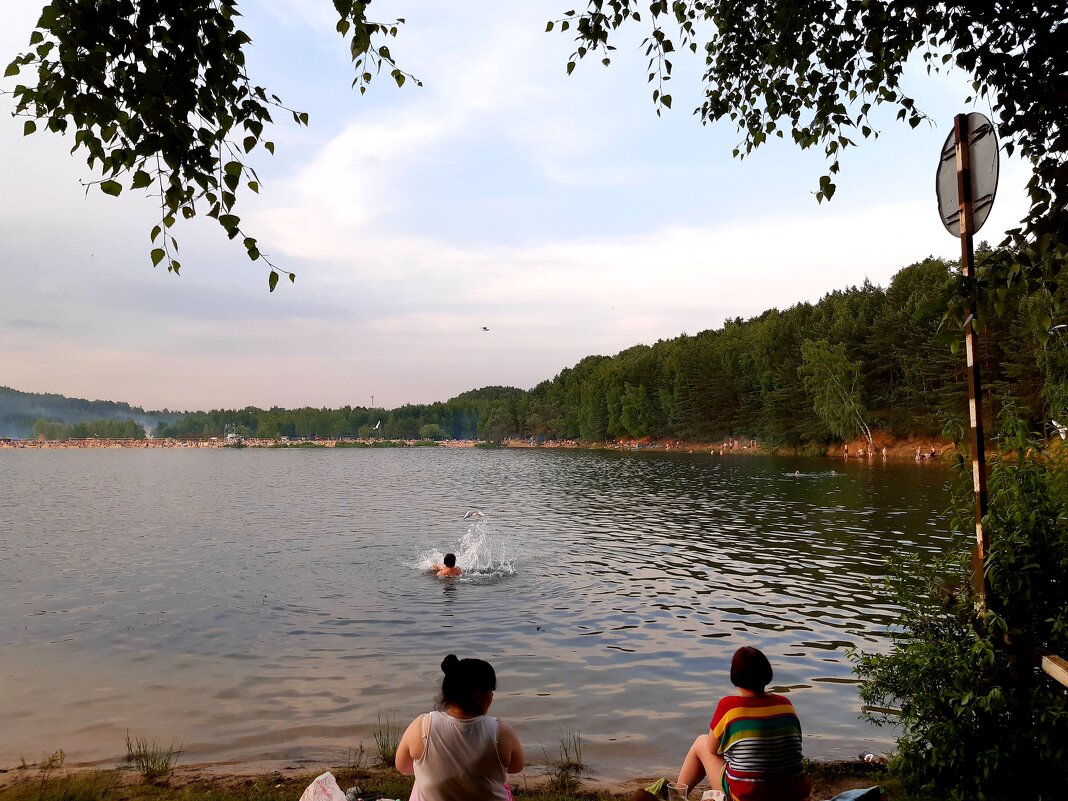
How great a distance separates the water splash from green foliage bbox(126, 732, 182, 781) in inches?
460

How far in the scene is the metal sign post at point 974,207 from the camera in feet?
19.8

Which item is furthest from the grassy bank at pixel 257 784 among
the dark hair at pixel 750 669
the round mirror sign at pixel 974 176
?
the round mirror sign at pixel 974 176

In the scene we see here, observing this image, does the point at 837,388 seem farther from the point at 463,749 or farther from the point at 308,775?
the point at 463,749

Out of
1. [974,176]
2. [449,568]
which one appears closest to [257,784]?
[974,176]

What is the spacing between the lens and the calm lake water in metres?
10.2

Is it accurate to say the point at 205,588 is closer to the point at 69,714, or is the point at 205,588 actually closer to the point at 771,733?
the point at 69,714

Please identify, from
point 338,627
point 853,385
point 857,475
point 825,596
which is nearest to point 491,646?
point 338,627

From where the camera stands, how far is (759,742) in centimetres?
484

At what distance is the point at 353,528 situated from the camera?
1304 inches

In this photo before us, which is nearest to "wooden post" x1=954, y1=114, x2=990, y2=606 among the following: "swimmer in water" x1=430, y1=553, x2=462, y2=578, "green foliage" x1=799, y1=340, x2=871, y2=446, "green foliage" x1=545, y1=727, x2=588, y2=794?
"green foliage" x1=545, y1=727, x2=588, y2=794

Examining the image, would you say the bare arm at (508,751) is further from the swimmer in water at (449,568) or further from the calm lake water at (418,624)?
the swimmer in water at (449,568)

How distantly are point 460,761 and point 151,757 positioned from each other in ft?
19.5

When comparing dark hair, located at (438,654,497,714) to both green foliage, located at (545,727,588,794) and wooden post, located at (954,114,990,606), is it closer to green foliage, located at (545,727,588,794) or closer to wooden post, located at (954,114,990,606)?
green foliage, located at (545,727,588,794)

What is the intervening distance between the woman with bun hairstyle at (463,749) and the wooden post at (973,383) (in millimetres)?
4272
